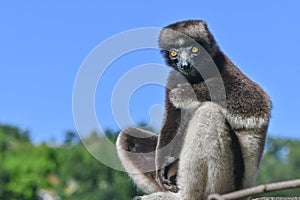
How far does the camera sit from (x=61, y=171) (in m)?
135

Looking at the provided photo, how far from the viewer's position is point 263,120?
1164cm

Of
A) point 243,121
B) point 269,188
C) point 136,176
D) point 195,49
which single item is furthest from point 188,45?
point 269,188

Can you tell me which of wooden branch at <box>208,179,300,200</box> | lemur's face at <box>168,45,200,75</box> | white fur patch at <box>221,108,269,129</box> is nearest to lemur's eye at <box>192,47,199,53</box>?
lemur's face at <box>168,45,200,75</box>

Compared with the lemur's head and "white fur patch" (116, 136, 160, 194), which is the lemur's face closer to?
the lemur's head

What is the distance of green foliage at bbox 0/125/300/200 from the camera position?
120 m

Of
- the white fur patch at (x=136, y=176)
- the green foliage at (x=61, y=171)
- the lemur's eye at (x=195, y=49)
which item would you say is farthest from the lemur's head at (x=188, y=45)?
the green foliage at (x=61, y=171)

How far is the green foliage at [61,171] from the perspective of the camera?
11975cm

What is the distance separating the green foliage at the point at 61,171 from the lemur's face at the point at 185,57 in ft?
317

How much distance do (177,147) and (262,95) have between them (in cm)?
125

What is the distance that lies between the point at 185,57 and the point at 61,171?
407 feet

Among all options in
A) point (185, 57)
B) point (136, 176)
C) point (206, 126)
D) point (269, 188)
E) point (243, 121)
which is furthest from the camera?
point (136, 176)

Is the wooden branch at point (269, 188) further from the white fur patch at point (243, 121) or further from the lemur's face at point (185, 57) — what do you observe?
the lemur's face at point (185, 57)

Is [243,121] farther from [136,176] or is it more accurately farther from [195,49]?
[136,176]

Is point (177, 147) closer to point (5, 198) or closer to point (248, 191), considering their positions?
point (248, 191)
